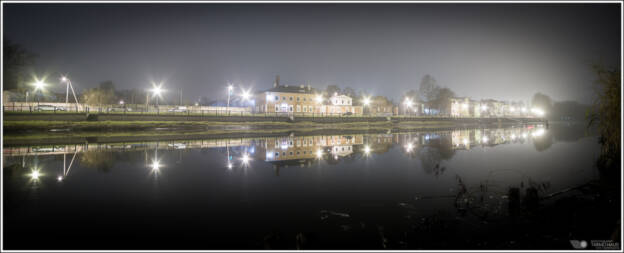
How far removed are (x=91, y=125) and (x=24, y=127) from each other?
21.1 ft

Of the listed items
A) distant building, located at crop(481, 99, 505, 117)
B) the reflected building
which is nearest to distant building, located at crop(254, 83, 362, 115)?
the reflected building

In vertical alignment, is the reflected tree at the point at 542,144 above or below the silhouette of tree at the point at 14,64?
below

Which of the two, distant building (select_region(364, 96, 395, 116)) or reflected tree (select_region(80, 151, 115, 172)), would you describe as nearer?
reflected tree (select_region(80, 151, 115, 172))

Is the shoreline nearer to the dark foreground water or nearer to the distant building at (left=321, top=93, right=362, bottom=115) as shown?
the dark foreground water

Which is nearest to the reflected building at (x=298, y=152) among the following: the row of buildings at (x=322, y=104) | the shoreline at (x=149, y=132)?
the shoreline at (x=149, y=132)

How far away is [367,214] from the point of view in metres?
6.75

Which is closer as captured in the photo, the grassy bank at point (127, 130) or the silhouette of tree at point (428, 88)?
the grassy bank at point (127, 130)

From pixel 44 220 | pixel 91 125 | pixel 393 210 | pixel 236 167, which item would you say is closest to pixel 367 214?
pixel 393 210

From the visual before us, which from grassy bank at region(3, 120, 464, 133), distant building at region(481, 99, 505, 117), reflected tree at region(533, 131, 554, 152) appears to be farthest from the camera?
distant building at region(481, 99, 505, 117)

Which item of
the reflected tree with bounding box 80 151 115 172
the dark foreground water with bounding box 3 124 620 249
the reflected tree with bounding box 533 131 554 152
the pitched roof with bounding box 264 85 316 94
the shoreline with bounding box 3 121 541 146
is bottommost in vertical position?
the dark foreground water with bounding box 3 124 620 249

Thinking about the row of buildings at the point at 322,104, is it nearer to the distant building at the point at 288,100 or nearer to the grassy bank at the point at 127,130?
the distant building at the point at 288,100

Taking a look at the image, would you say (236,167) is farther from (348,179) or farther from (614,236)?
(614,236)

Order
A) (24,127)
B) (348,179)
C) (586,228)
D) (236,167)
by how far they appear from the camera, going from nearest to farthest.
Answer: (586,228) < (348,179) < (236,167) < (24,127)

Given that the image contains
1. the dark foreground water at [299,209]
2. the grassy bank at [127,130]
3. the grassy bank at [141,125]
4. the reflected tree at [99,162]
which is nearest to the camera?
the dark foreground water at [299,209]
